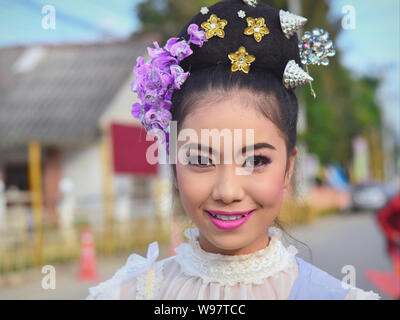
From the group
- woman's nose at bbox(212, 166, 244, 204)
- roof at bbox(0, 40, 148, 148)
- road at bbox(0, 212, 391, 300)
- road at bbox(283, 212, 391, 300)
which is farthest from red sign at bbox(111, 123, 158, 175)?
woman's nose at bbox(212, 166, 244, 204)

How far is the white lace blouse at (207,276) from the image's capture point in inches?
67.5

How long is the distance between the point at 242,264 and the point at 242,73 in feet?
2.05

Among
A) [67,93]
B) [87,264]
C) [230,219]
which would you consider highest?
[67,93]

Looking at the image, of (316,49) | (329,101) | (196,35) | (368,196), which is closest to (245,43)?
(196,35)

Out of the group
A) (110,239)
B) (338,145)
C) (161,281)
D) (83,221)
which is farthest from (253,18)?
(338,145)

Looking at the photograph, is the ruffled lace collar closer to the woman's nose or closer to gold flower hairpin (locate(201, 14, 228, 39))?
the woman's nose

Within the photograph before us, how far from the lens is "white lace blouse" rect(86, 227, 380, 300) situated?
5.63 ft

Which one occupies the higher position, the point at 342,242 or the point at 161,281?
the point at 161,281

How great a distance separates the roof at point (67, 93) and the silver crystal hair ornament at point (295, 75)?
33.3 feet

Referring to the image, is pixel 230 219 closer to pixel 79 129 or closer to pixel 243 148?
pixel 243 148

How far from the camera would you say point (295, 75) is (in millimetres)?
1667

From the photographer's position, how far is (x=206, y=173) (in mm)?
1662

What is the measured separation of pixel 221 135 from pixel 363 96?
117 ft
